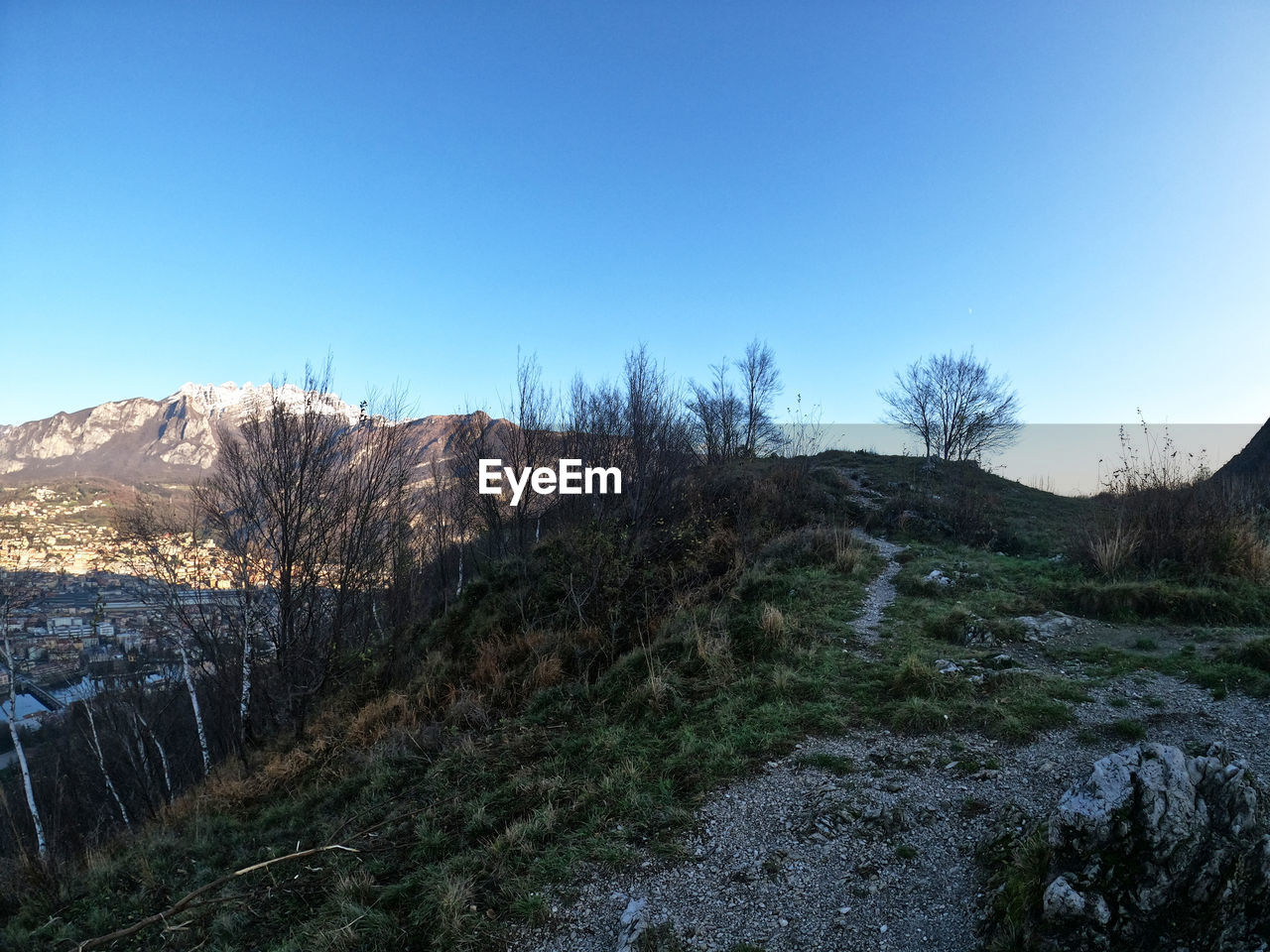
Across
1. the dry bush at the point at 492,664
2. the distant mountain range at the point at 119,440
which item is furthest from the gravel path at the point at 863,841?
the distant mountain range at the point at 119,440

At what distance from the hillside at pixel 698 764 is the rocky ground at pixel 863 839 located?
0.06 feet

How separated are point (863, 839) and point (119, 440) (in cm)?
10305

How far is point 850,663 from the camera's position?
21.5 ft

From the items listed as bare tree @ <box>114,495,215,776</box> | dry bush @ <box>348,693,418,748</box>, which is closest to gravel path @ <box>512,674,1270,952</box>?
dry bush @ <box>348,693,418,748</box>

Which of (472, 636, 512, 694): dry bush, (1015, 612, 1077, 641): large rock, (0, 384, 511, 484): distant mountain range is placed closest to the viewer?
(1015, 612, 1077, 641): large rock

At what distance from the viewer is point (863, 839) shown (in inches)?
145

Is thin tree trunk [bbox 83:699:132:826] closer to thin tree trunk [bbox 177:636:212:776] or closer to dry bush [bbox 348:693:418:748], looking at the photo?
thin tree trunk [bbox 177:636:212:776]

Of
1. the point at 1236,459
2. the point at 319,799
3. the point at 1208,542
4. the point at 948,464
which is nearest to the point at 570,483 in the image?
the point at 319,799

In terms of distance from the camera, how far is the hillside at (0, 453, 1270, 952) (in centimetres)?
346

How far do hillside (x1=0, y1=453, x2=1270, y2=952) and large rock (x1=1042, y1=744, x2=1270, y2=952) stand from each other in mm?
248

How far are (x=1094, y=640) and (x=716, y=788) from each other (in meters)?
5.50

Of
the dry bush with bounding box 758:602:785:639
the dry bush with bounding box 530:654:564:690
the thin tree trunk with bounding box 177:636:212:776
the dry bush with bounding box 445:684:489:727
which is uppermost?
the dry bush with bounding box 758:602:785:639

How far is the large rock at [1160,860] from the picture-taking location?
2.36 m

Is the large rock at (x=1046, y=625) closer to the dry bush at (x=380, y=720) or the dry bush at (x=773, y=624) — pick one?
the dry bush at (x=773, y=624)
